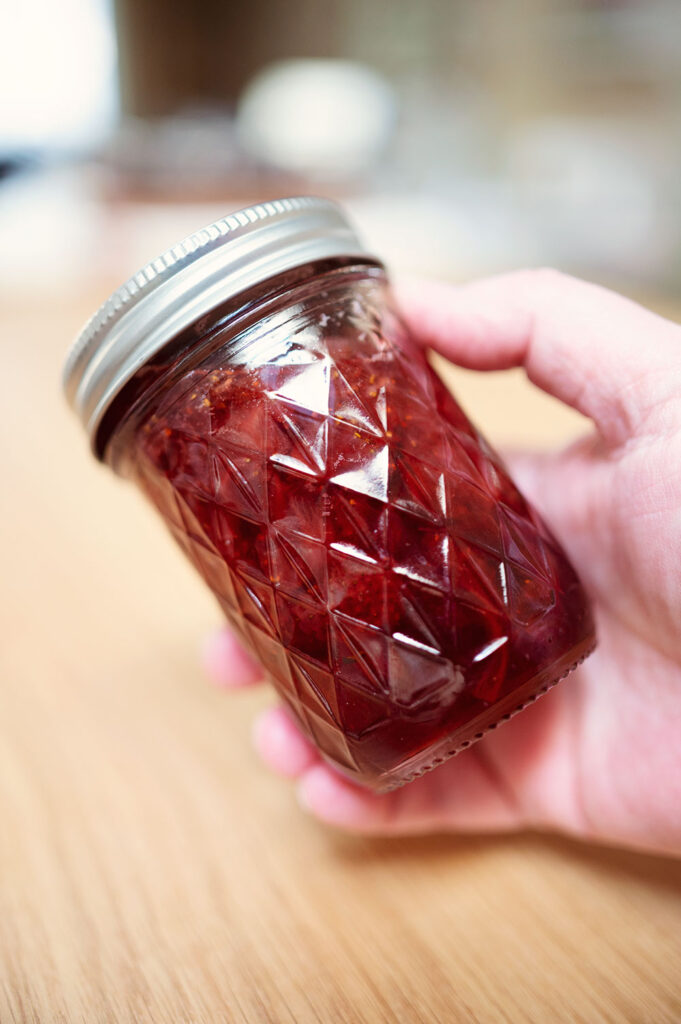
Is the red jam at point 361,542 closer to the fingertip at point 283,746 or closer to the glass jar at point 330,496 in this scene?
the glass jar at point 330,496

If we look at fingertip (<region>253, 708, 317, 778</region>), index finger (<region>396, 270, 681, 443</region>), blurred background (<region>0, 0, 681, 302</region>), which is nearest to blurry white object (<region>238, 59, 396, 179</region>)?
blurred background (<region>0, 0, 681, 302</region>)

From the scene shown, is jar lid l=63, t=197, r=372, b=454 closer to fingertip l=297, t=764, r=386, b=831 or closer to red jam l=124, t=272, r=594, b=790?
red jam l=124, t=272, r=594, b=790

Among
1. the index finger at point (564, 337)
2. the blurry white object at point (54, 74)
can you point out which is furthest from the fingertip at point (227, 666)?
the blurry white object at point (54, 74)

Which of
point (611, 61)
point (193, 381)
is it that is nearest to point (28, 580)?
point (193, 381)

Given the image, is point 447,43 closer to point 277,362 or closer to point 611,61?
point 611,61

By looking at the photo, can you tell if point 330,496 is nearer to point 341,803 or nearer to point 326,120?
point 341,803
